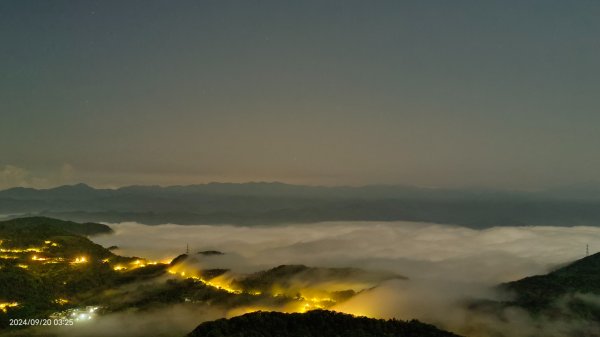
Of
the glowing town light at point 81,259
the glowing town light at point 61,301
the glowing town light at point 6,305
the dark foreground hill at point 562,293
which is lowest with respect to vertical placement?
the dark foreground hill at point 562,293

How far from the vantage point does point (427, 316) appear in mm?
160375

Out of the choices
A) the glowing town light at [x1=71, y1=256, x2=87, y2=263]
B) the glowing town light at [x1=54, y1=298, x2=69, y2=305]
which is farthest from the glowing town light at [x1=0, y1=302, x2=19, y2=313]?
the glowing town light at [x1=71, y1=256, x2=87, y2=263]

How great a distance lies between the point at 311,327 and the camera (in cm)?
10269

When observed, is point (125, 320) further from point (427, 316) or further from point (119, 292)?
point (427, 316)

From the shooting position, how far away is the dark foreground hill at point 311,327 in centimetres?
9506

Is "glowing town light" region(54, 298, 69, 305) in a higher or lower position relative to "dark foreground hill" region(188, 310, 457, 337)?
higher

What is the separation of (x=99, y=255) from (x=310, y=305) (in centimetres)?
8806

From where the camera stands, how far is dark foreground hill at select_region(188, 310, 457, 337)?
9506 centimetres

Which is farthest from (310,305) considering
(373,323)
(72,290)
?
(72,290)

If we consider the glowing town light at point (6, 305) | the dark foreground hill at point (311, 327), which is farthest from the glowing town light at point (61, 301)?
the dark foreground hill at point (311, 327)

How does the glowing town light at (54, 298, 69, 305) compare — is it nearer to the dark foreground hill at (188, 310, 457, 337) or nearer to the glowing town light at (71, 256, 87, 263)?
the glowing town light at (71, 256, 87, 263)

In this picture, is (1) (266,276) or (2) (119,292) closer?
(2) (119,292)

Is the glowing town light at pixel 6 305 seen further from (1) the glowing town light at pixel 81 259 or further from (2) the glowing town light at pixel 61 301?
(1) the glowing town light at pixel 81 259

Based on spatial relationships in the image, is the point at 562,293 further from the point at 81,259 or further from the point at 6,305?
the point at 81,259
